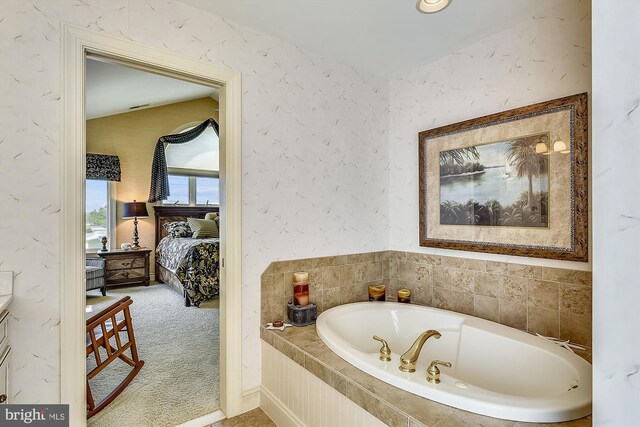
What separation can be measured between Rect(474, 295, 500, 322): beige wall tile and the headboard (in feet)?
14.8

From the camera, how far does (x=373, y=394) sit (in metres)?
1.36

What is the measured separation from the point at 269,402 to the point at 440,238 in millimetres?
1625

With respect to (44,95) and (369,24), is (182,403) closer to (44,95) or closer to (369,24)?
(44,95)

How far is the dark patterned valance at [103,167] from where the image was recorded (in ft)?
17.1

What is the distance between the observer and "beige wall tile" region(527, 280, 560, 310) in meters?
1.89

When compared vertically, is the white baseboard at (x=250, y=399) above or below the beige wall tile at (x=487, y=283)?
below

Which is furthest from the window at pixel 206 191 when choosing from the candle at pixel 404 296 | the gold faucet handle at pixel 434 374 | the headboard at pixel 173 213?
the gold faucet handle at pixel 434 374

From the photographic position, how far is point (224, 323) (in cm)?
204

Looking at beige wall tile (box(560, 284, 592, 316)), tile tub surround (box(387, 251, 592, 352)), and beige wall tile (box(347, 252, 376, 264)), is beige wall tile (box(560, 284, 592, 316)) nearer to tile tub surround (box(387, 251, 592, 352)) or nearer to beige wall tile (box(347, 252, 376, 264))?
tile tub surround (box(387, 251, 592, 352))

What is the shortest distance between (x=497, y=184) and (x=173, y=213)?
5.51m

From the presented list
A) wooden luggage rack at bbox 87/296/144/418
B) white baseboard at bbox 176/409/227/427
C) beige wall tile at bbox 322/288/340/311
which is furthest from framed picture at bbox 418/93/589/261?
wooden luggage rack at bbox 87/296/144/418

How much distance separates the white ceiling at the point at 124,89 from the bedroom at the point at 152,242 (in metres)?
0.02

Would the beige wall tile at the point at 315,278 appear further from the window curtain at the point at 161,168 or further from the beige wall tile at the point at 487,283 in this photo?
the window curtain at the point at 161,168
